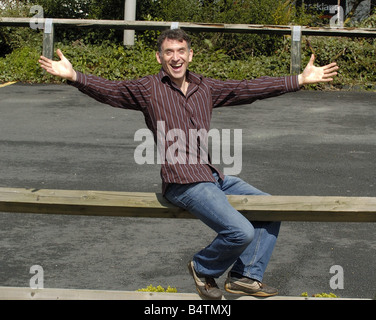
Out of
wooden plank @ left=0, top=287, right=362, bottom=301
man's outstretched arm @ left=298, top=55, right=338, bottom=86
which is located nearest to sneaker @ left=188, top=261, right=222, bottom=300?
wooden plank @ left=0, top=287, right=362, bottom=301

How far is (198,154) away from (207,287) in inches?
29.6

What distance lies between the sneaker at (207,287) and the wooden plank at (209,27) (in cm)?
1132

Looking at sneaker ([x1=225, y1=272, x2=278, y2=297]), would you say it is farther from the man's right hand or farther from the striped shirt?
the man's right hand

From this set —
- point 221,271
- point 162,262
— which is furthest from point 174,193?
point 162,262

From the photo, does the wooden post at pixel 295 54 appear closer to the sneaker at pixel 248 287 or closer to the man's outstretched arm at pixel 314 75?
the man's outstretched arm at pixel 314 75

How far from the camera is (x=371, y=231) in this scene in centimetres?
673

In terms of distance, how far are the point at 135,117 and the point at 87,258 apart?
612 cm

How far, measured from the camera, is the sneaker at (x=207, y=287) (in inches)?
165

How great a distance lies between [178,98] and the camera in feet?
14.6

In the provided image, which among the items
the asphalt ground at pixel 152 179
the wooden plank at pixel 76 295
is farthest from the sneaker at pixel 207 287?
the asphalt ground at pixel 152 179

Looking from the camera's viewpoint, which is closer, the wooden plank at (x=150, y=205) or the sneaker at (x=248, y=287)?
the wooden plank at (x=150, y=205)

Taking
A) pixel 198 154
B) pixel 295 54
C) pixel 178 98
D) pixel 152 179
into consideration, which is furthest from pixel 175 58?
pixel 295 54

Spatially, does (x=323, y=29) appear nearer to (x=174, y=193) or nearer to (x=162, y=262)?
(x=162, y=262)

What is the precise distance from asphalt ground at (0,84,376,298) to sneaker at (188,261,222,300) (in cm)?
104
